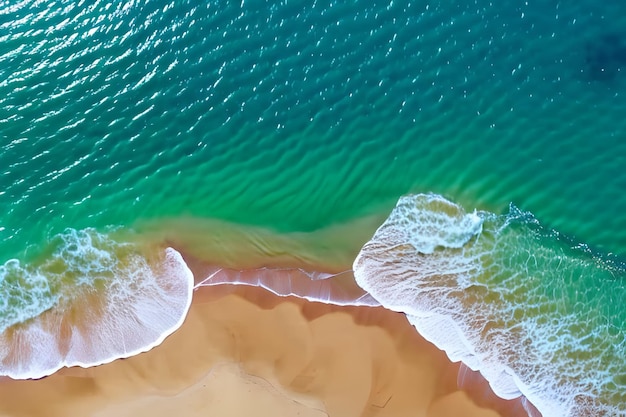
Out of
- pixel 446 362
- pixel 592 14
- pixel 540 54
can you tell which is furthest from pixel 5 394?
pixel 592 14

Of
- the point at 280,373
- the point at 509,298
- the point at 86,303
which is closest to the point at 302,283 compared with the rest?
the point at 280,373

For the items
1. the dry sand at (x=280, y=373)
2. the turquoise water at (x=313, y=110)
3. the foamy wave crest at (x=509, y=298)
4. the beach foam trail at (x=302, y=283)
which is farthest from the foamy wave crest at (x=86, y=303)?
the foamy wave crest at (x=509, y=298)

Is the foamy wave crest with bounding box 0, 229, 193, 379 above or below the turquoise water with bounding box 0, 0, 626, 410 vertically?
below

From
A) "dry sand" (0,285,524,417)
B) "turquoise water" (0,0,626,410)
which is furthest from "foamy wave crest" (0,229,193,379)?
"turquoise water" (0,0,626,410)

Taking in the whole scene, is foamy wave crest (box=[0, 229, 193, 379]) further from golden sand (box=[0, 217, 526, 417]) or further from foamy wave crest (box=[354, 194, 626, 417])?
foamy wave crest (box=[354, 194, 626, 417])

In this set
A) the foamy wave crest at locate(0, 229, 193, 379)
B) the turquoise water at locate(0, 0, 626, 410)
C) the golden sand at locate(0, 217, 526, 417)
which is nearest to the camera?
the golden sand at locate(0, 217, 526, 417)

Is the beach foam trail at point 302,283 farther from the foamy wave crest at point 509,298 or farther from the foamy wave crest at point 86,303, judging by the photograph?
the foamy wave crest at point 86,303
